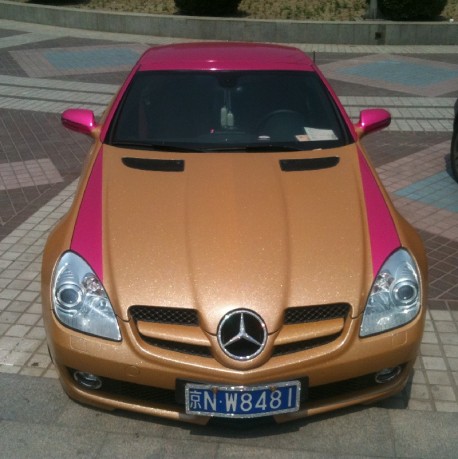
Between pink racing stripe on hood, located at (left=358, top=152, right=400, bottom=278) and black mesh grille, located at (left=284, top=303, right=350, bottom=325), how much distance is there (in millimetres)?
261

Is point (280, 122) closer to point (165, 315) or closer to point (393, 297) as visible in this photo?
point (393, 297)

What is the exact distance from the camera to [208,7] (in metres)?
15.9

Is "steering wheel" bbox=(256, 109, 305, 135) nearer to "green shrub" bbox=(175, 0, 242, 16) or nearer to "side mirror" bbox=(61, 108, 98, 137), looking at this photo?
"side mirror" bbox=(61, 108, 98, 137)

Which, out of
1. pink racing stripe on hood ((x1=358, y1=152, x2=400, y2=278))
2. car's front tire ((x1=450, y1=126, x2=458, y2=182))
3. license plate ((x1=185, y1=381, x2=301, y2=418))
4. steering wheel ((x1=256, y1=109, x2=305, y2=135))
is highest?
steering wheel ((x1=256, y1=109, x2=305, y2=135))

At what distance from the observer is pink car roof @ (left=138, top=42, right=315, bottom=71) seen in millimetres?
4645

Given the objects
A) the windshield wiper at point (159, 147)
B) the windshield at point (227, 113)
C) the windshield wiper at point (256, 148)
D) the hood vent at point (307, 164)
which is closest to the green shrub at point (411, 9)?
the windshield at point (227, 113)

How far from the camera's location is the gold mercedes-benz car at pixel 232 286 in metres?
2.97

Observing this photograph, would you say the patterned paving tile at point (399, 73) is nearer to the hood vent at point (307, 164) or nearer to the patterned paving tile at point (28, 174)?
the patterned paving tile at point (28, 174)

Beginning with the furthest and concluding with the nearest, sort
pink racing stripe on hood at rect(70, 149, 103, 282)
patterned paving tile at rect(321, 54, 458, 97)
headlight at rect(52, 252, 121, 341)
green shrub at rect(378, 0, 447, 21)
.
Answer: green shrub at rect(378, 0, 447, 21) < patterned paving tile at rect(321, 54, 458, 97) < pink racing stripe on hood at rect(70, 149, 103, 282) < headlight at rect(52, 252, 121, 341)

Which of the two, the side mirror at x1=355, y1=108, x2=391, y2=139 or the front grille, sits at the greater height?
the side mirror at x1=355, y1=108, x2=391, y2=139

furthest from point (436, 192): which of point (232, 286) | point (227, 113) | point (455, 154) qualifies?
point (232, 286)

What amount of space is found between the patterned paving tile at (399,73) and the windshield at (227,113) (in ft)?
21.6

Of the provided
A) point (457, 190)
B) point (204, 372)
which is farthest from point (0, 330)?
point (457, 190)

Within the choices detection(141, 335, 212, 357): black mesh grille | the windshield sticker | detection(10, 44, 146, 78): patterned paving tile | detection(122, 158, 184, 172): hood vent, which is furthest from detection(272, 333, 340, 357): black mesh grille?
detection(10, 44, 146, 78): patterned paving tile
